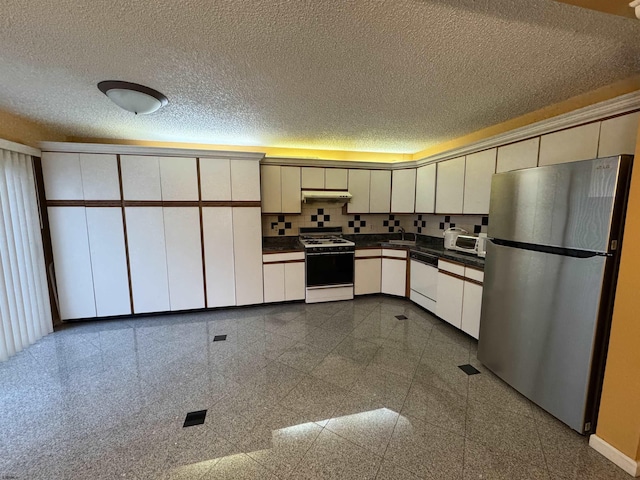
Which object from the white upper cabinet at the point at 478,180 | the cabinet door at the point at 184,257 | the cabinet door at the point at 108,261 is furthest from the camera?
the cabinet door at the point at 184,257

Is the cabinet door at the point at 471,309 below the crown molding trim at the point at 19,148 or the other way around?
below

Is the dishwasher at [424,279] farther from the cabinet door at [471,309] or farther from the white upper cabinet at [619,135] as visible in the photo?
the white upper cabinet at [619,135]

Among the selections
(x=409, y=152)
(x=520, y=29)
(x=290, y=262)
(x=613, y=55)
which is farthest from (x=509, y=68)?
(x=290, y=262)

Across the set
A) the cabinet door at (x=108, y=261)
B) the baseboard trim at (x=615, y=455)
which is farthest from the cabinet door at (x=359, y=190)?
the baseboard trim at (x=615, y=455)

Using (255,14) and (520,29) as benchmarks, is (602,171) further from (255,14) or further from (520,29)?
(255,14)

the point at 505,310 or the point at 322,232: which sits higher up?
the point at 322,232

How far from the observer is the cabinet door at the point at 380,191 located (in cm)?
426

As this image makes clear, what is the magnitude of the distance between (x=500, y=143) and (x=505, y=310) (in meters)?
1.76

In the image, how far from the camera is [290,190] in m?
3.96

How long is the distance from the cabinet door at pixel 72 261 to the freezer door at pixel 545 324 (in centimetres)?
438

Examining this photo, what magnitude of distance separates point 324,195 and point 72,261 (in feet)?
10.8

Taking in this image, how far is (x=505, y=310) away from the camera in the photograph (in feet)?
6.72

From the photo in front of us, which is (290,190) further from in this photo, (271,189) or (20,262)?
(20,262)

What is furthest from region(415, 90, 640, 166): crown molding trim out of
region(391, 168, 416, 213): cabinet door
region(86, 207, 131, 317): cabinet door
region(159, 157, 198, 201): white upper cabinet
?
region(86, 207, 131, 317): cabinet door
